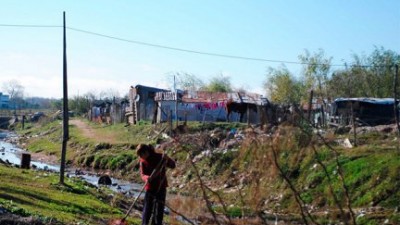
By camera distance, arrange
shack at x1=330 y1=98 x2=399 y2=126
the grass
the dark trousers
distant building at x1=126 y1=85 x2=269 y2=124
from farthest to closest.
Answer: distant building at x1=126 y1=85 x2=269 y2=124 < shack at x1=330 y1=98 x2=399 y2=126 < the grass < the dark trousers

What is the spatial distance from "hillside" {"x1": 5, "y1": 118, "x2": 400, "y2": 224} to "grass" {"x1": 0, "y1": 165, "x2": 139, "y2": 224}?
204cm

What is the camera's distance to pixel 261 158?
217 inches

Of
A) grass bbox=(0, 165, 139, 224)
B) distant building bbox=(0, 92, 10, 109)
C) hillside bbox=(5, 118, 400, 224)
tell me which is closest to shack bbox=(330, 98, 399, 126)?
hillside bbox=(5, 118, 400, 224)

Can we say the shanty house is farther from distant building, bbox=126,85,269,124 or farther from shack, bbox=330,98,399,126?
shack, bbox=330,98,399,126

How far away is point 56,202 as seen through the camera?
1541cm

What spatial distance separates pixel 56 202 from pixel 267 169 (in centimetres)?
1073

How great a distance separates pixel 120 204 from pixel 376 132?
13.0 metres

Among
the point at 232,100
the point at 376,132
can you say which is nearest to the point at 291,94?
the point at 232,100

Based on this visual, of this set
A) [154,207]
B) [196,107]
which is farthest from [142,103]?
[154,207]

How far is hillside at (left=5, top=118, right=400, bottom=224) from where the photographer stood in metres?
5.57

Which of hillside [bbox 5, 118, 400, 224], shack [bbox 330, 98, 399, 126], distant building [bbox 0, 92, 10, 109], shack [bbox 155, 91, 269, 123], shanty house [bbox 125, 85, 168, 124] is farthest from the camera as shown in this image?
distant building [bbox 0, 92, 10, 109]

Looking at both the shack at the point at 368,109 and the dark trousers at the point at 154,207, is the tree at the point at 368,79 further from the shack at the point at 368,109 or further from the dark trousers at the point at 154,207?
the dark trousers at the point at 154,207

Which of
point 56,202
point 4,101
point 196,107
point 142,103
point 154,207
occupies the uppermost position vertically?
point 4,101

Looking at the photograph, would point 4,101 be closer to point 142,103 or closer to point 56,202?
point 142,103
